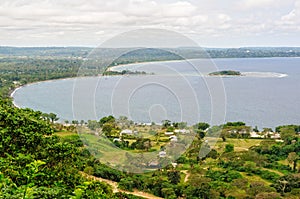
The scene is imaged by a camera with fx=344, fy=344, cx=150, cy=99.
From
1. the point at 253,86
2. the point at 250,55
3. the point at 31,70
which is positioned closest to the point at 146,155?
the point at 253,86

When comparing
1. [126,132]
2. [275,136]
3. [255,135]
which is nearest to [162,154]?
[126,132]

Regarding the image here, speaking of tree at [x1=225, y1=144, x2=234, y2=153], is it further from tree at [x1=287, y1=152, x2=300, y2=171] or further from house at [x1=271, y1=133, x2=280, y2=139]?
house at [x1=271, y1=133, x2=280, y2=139]

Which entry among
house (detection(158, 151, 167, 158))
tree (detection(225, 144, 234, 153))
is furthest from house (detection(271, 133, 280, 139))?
house (detection(158, 151, 167, 158))

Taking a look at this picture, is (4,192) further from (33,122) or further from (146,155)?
(146,155)

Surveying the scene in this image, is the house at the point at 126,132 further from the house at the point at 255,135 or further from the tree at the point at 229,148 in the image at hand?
the house at the point at 255,135

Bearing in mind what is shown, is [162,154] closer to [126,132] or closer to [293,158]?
[126,132]

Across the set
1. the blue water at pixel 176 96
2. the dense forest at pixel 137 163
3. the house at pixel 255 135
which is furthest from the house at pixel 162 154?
the house at pixel 255 135
